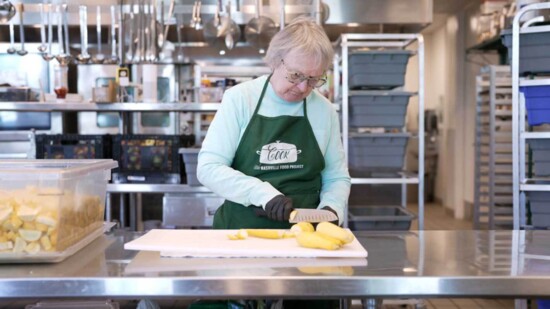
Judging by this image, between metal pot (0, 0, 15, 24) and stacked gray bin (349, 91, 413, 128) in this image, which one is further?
stacked gray bin (349, 91, 413, 128)

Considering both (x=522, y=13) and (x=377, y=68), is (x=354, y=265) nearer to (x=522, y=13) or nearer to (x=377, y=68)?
(x=522, y=13)

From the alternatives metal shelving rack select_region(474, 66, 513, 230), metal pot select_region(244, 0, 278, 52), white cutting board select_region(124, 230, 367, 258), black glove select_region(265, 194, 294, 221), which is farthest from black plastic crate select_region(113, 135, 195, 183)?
metal shelving rack select_region(474, 66, 513, 230)

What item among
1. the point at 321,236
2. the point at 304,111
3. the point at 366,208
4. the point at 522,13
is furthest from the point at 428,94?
the point at 321,236

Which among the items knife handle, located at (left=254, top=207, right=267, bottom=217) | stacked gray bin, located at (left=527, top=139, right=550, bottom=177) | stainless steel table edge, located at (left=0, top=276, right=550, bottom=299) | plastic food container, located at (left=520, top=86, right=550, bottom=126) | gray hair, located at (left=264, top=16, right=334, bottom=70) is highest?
gray hair, located at (left=264, top=16, right=334, bottom=70)

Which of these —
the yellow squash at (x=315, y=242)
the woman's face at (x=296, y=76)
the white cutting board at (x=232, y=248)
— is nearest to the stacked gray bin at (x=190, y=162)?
the woman's face at (x=296, y=76)

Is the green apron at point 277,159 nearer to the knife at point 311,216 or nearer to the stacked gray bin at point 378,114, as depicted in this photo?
the knife at point 311,216

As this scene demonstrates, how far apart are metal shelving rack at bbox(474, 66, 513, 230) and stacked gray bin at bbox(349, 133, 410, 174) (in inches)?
78.4

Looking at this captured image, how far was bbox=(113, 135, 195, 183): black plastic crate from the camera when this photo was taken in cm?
474

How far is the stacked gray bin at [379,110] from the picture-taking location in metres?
4.62

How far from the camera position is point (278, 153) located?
2338mm

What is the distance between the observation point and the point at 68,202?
1.67 meters

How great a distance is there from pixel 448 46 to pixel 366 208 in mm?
5835

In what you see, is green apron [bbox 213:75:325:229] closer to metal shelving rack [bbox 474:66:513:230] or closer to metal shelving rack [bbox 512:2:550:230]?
metal shelving rack [bbox 512:2:550:230]

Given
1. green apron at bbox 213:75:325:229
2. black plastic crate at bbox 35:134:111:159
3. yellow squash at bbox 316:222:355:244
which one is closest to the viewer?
yellow squash at bbox 316:222:355:244
